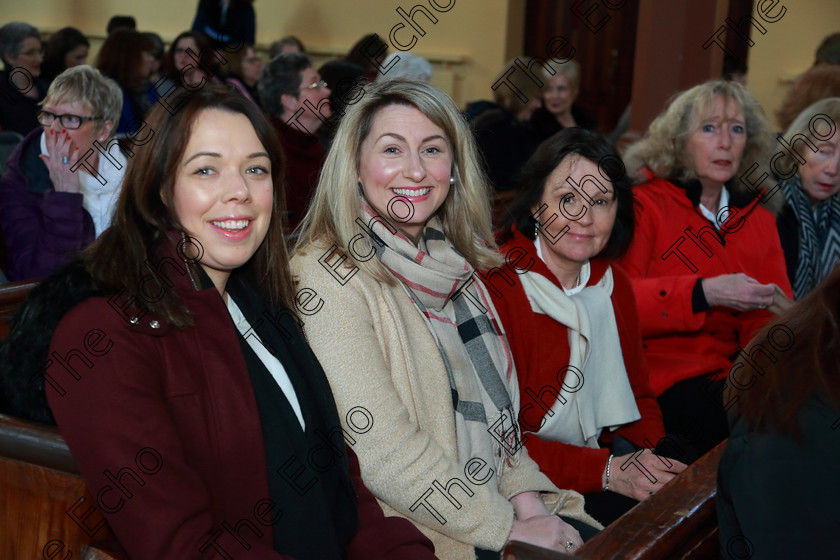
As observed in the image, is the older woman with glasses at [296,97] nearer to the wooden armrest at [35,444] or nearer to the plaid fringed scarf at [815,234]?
the plaid fringed scarf at [815,234]

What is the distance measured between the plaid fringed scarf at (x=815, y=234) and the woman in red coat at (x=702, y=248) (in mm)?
220

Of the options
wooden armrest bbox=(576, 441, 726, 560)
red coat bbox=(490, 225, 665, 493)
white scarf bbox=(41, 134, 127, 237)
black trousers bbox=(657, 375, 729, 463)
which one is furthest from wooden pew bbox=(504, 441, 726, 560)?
white scarf bbox=(41, 134, 127, 237)

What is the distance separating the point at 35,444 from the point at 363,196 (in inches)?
37.2

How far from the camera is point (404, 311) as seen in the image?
1.88 metres

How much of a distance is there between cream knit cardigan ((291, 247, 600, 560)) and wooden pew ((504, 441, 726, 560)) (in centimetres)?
39

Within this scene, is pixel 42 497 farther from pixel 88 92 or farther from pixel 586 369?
pixel 88 92

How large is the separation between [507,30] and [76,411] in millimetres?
6912

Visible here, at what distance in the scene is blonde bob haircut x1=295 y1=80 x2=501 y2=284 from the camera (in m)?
1.94

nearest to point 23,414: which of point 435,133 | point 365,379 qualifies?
point 365,379

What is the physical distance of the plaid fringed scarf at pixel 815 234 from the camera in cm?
325

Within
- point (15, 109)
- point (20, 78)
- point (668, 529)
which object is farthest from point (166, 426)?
point (20, 78)

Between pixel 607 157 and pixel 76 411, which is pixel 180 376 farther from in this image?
pixel 607 157

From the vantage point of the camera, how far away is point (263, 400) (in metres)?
1.47

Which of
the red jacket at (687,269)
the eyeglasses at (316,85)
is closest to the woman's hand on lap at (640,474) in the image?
the red jacket at (687,269)
